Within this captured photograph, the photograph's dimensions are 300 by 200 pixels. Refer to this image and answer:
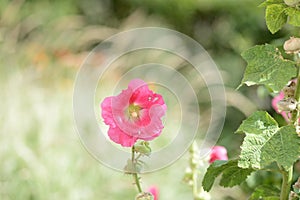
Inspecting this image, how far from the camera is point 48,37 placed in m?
5.82

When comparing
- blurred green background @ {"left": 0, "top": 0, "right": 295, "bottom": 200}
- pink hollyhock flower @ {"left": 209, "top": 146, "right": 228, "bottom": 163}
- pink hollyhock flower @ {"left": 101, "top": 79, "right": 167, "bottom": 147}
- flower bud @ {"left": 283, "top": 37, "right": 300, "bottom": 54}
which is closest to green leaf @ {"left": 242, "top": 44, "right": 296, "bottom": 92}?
flower bud @ {"left": 283, "top": 37, "right": 300, "bottom": 54}

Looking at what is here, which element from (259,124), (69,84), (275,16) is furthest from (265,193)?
(69,84)

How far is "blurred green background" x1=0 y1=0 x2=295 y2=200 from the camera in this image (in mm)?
3393

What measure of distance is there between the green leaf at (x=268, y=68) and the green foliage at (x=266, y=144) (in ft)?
0.17

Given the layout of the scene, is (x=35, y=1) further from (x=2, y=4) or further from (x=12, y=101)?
(x=12, y=101)

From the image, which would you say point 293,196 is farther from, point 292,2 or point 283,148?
point 292,2

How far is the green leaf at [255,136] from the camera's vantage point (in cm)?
88

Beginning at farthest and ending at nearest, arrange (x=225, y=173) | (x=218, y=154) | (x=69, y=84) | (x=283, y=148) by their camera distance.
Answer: (x=69, y=84) < (x=218, y=154) < (x=225, y=173) < (x=283, y=148)

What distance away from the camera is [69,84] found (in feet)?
16.1

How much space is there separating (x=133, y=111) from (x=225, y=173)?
182mm

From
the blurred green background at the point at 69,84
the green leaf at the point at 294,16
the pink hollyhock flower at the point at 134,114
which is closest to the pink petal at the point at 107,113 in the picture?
the pink hollyhock flower at the point at 134,114

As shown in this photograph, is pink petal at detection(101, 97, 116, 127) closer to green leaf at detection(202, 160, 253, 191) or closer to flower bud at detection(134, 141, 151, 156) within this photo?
flower bud at detection(134, 141, 151, 156)

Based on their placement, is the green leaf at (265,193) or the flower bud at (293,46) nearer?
the flower bud at (293,46)

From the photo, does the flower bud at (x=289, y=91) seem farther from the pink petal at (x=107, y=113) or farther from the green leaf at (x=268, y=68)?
the pink petal at (x=107, y=113)
